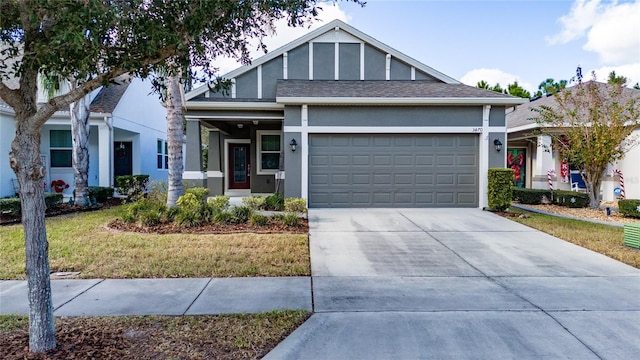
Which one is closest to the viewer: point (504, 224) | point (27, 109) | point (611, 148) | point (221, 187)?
point (27, 109)

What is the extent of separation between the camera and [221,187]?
1423 centimetres

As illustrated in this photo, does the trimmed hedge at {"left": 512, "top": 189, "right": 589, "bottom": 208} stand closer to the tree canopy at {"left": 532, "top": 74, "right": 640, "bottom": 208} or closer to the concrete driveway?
the tree canopy at {"left": 532, "top": 74, "right": 640, "bottom": 208}

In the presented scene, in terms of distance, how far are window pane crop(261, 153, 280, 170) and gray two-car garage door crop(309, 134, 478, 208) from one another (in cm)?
432

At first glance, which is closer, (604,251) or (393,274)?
(393,274)

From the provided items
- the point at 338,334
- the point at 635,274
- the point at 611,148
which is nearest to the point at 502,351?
the point at 338,334

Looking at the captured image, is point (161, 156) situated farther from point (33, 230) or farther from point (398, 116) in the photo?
point (33, 230)

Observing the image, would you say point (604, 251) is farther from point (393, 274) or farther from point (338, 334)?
point (338, 334)

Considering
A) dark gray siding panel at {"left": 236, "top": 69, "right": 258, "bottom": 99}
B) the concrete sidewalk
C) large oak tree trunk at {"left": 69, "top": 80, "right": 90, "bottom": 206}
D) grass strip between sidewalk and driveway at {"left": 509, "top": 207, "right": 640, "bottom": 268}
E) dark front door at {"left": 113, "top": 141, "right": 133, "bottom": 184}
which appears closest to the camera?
the concrete sidewalk

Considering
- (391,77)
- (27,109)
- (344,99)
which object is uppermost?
(391,77)

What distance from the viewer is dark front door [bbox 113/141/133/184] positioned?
17234mm

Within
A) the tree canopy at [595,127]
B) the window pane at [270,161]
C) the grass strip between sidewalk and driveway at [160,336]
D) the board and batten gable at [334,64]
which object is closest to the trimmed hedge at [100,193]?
the window pane at [270,161]

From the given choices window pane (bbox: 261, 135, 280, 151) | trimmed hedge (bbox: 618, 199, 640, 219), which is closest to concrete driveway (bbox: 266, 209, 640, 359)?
trimmed hedge (bbox: 618, 199, 640, 219)

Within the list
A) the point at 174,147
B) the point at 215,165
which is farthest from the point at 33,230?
the point at 215,165

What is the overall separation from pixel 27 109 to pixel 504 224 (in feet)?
30.5
